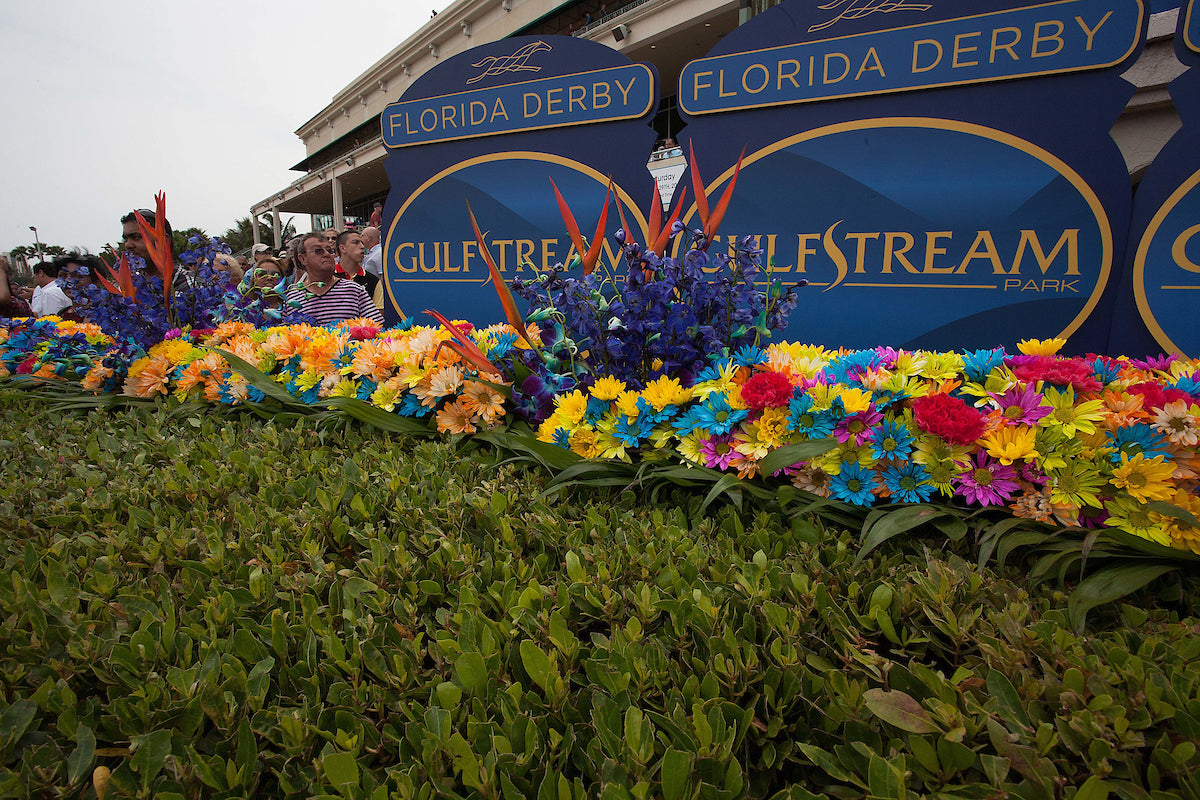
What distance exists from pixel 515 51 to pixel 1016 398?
335 centimetres

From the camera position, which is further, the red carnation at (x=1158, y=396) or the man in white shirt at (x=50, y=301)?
the man in white shirt at (x=50, y=301)

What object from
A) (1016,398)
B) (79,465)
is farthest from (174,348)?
(1016,398)

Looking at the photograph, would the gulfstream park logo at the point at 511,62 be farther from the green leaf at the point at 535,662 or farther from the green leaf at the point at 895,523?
the green leaf at the point at 535,662

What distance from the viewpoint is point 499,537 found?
4.66 feet

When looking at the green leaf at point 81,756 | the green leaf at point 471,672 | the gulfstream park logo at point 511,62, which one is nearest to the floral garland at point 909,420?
the green leaf at point 471,672

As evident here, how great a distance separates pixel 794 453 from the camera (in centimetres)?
156

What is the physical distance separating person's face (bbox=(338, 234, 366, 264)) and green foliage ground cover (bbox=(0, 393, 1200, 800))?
12.8 feet

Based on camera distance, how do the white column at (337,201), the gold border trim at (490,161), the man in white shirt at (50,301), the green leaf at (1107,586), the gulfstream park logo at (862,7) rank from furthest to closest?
1. the white column at (337,201)
2. the man in white shirt at (50,301)
3. the gold border trim at (490,161)
4. the gulfstream park logo at (862,7)
5. the green leaf at (1107,586)

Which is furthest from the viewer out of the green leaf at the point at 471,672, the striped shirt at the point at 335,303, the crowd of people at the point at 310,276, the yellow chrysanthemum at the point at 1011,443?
the striped shirt at the point at 335,303

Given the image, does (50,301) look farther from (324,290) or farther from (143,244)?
(324,290)

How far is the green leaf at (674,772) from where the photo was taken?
70 cm

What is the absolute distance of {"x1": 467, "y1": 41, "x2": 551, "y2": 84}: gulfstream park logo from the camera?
3445 mm


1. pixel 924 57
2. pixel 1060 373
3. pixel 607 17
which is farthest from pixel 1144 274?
pixel 607 17

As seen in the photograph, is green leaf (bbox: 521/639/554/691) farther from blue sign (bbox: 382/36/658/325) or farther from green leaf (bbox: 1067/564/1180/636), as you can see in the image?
blue sign (bbox: 382/36/658/325)
